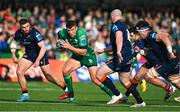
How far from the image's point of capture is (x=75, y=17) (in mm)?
34688

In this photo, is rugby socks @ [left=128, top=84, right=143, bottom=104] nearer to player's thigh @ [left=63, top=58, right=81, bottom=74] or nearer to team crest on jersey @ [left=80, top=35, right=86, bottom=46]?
team crest on jersey @ [left=80, top=35, right=86, bottom=46]

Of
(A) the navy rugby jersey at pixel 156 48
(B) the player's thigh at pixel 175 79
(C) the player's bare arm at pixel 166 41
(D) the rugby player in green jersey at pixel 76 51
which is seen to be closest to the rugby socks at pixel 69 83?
(D) the rugby player in green jersey at pixel 76 51

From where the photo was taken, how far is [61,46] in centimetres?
1842

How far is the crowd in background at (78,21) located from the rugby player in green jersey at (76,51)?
11343 millimetres

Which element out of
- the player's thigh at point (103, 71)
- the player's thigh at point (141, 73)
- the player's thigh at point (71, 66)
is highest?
the player's thigh at point (71, 66)

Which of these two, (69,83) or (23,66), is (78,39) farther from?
(23,66)

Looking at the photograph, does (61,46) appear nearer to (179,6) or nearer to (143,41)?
(143,41)

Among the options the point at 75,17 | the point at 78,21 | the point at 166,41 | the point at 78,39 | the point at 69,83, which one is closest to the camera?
the point at 166,41

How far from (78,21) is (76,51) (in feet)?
51.8

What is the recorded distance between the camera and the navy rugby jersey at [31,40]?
19.3 metres

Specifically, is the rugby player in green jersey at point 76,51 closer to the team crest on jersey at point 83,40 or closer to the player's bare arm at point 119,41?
the team crest on jersey at point 83,40

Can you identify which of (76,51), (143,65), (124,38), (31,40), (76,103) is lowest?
(76,103)

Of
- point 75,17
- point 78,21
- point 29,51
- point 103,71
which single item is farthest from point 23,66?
point 75,17

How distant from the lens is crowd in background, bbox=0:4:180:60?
103 feet
